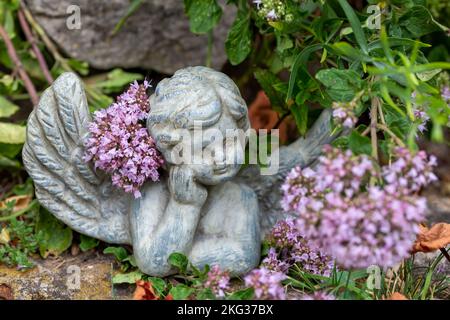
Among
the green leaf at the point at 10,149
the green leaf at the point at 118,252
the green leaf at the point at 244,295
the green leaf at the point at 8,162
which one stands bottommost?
the green leaf at the point at 244,295

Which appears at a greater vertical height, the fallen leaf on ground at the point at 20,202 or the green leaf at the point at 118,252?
the fallen leaf on ground at the point at 20,202

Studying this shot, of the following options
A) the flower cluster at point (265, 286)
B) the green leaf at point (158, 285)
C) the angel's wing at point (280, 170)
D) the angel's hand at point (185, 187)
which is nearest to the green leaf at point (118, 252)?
the green leaf at point (158, 285)

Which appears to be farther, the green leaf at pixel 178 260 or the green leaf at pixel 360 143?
the green leaf at pixel 178 260

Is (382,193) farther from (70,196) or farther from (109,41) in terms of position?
(109,41)

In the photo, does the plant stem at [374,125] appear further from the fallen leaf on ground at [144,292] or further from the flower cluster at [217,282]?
the fallen leaf on ground at [144,292]

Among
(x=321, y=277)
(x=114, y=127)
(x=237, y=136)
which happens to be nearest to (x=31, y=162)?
(x=114, y=127)

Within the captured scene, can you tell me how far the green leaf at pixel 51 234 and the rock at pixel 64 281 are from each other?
0.08 feet

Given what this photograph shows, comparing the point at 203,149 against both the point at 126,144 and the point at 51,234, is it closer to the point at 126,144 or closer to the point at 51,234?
the point at 126,144

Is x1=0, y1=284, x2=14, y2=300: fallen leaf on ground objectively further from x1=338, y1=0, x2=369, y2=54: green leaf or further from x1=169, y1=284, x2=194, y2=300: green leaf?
x1=338, y1=0, x2=369, y2=54: green leaf

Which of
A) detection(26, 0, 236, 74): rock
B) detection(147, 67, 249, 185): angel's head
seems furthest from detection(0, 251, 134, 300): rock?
detection(26, 0, 236, 74): rock

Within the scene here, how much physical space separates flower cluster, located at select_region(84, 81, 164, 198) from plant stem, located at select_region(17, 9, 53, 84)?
0.61 m

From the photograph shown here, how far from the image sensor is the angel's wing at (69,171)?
69.3 inches

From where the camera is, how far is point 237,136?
1694 millimetres

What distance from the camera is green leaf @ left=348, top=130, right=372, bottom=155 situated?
1.46 metres
